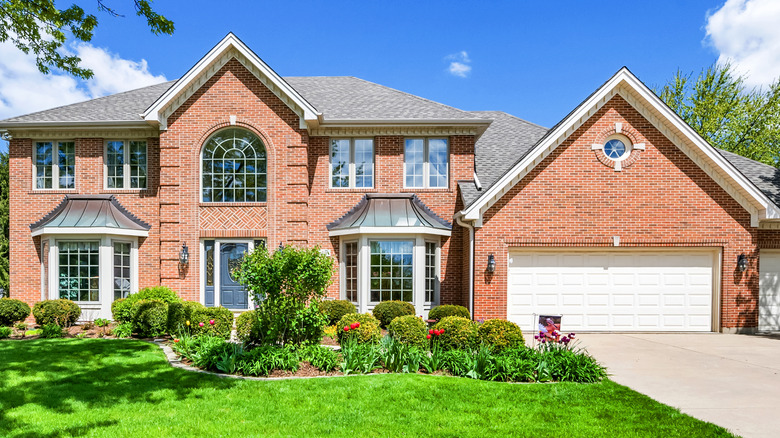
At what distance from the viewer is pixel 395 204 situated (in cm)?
1484

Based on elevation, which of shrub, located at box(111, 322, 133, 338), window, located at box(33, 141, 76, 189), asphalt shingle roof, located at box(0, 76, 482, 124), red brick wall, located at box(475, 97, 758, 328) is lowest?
shrub, located at box(111, 322, 133, 338)

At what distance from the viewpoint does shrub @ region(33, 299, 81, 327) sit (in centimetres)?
1242

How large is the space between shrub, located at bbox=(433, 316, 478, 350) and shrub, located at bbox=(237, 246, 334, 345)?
7.75 feet

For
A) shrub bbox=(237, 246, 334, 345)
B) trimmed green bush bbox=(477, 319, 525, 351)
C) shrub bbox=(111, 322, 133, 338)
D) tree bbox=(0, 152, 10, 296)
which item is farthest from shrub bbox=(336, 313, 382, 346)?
tree bbox=(0, 152, 10, 296)

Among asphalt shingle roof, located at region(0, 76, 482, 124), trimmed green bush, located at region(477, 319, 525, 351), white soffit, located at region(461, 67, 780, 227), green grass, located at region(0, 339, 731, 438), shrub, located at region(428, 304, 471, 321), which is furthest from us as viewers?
asphalt shingle roof, located at region(0, 76, 482, 124)

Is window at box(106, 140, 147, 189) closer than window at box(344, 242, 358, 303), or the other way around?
window at box(344, 242, 358, 303)

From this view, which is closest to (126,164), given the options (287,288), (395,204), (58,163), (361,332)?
(58,163)

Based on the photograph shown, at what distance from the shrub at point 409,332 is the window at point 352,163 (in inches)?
271

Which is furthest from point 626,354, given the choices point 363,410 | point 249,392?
point 249,392

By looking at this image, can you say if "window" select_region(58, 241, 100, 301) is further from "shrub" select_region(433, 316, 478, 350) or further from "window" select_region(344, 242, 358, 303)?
"shrub" select_region(433, 316, 478, 350)

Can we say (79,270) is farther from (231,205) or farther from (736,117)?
(736,117)

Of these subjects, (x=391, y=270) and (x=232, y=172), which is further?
(x=232, y=172)

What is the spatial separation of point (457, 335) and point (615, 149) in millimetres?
7752

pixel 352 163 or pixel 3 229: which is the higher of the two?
pixel 352 163
